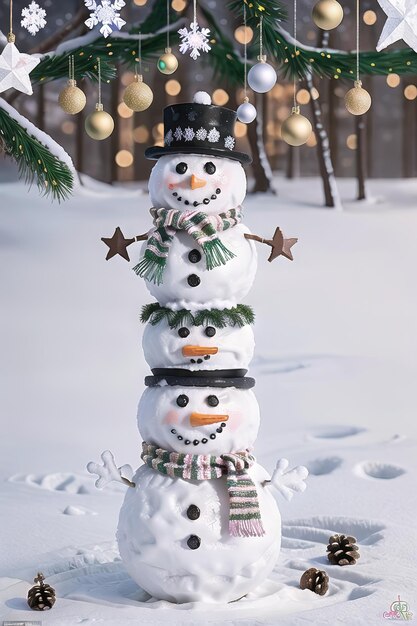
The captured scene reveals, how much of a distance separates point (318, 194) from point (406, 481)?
2.27 meters

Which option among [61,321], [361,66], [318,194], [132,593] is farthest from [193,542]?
[318,194]

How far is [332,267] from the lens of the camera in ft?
20.1

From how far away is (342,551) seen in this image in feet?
12.6

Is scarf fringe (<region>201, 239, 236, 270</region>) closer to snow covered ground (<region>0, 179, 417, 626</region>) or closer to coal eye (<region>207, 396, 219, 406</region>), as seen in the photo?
coal eye (<region>207, 396, 219, 406</region>)

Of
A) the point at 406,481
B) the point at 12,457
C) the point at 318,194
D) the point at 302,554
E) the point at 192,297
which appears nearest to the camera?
the point at 192,297

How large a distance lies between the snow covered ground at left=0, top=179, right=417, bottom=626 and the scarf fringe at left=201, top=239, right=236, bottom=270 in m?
1.58

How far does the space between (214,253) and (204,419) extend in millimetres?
529

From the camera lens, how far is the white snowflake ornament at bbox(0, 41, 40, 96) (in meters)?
3.31

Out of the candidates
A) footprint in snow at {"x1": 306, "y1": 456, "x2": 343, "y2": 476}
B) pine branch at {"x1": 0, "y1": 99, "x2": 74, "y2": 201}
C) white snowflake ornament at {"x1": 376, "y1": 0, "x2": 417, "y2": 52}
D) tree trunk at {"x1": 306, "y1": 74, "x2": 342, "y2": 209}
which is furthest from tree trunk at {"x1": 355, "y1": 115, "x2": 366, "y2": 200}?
white snowflake ornament at {"x1": 376, "y1": 0, "x2": 417, "y2": 52}

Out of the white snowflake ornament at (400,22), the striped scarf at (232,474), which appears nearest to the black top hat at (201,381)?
the striped scarf at (232,474)

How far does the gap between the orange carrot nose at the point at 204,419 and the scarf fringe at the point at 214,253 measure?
1.54 ft

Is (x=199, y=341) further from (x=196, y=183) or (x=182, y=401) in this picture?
(x=196, y=183)

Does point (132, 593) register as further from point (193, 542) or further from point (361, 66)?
point (361, 66)

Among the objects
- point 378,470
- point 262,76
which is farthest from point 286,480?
point 378,470
